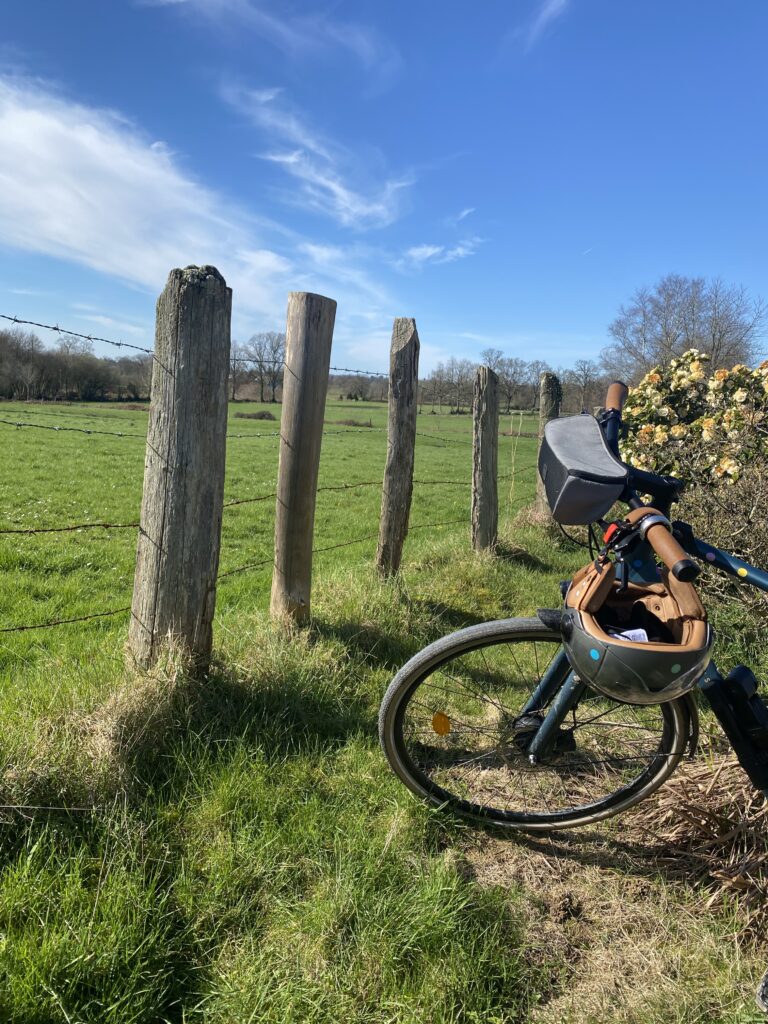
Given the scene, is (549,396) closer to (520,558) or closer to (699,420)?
(699,420)

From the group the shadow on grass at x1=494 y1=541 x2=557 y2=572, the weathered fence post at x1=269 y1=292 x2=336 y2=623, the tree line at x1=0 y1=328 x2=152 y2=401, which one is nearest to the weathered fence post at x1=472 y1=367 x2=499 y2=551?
the shadow on grass at x1=494 y1=541 x2=557 y2=572

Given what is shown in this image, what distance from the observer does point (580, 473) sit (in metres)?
1.62

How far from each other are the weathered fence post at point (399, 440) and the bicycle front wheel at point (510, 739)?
1.80 m

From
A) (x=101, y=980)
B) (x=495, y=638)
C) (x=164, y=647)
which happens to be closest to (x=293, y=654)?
(x=164, y=647)

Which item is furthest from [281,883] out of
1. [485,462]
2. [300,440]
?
[485,462]

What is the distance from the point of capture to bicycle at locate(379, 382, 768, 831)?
5.82 ft

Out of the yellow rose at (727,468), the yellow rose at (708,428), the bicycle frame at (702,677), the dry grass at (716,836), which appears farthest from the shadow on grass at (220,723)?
the yellow rose at (708,428)

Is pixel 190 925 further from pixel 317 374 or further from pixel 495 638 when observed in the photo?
pixel 317 374

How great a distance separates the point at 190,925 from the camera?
1958 millimetres

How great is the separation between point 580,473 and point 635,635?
57 centimetres

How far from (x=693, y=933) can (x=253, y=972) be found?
150 cm

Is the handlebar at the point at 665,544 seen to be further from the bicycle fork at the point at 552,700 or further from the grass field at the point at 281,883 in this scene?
the grass field at the point at 281,883

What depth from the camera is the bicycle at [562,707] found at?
69.8 inches

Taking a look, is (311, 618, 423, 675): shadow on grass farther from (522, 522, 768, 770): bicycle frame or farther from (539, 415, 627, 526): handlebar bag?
(539, 415, 627, 526): handlebar bag
